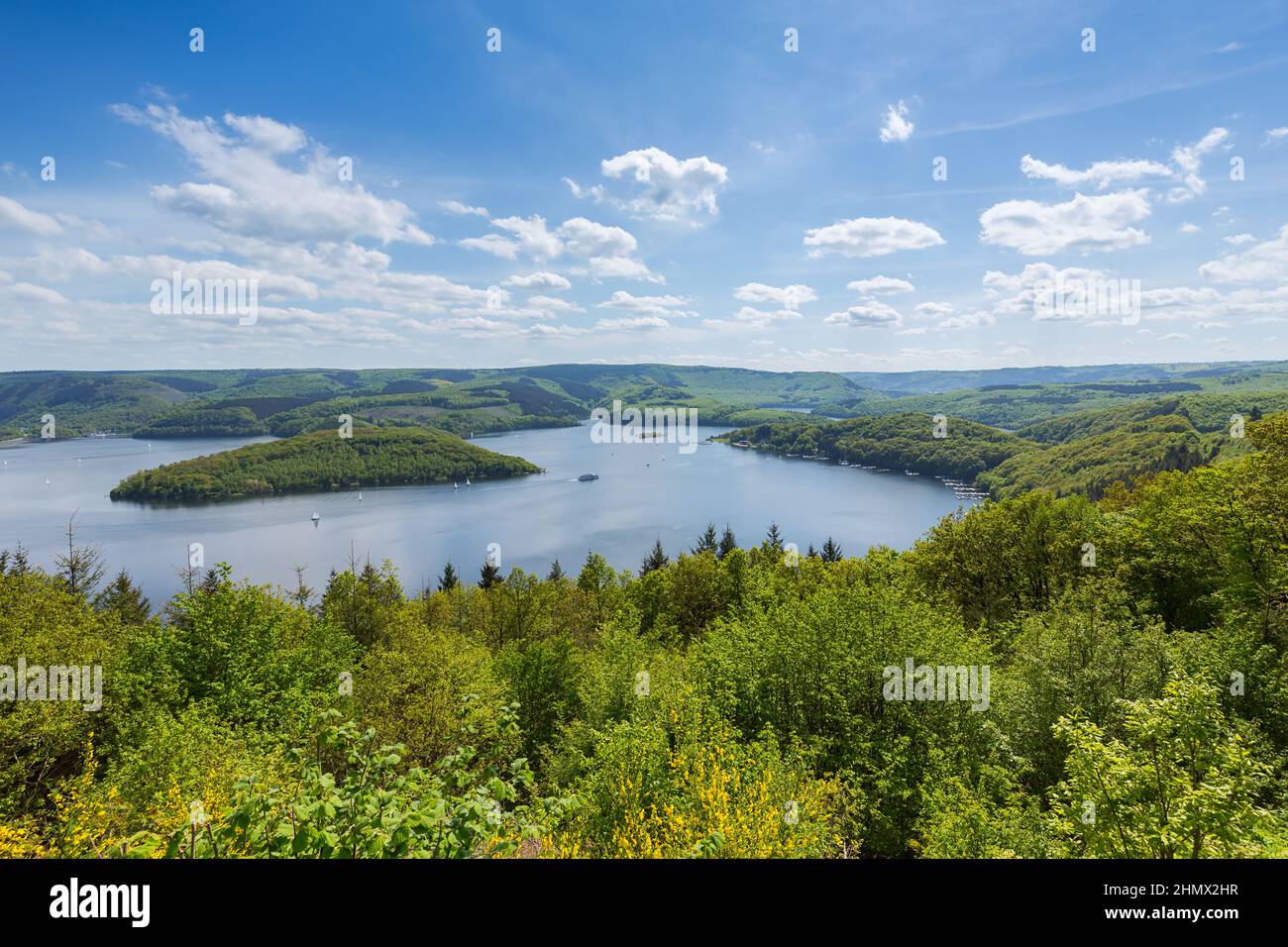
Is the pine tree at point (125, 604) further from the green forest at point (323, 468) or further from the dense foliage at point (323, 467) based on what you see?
the dense foliage at point (323, 467)

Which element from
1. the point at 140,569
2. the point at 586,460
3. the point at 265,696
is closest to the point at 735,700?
the point at 265,696

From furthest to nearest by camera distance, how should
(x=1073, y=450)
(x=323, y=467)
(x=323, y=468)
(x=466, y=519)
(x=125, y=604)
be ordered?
(x=323, y=467) < (x=323, y=468) < (x=1073, y=450) < (x=466, y=519) < (x=125, y=604)

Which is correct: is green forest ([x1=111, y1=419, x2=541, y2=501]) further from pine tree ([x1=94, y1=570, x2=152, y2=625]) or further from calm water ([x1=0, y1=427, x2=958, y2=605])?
pine tree ([x1=94, y1=570, x2=152, y2=625])

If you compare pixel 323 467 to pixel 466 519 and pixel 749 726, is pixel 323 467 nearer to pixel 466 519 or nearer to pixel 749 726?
pixel 466 519

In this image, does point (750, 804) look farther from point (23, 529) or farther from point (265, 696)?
point (23, 529)

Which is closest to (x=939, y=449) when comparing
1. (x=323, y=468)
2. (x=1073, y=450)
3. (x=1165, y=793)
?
(x=1073, y=450)
